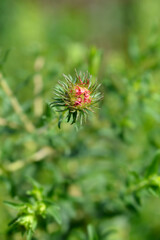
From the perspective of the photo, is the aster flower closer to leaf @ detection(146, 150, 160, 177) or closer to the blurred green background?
the blurred green background

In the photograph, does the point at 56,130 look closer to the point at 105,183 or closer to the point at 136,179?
the point at 136,179

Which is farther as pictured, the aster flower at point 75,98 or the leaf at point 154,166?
the leaf at point 154,166

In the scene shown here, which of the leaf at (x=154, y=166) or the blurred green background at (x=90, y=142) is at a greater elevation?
the blurred green background at (x=90, y=142)

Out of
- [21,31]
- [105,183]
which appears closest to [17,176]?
[105,183]

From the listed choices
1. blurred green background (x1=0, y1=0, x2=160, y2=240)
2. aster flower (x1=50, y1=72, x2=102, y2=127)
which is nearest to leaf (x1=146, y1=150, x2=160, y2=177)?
blurred green background (x1=0, y1=0, x2=160, y2=240)

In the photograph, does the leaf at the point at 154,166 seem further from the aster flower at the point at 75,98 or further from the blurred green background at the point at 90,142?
the aster flower at the point at 75,98

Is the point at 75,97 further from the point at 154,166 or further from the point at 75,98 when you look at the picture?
the point at 154,166

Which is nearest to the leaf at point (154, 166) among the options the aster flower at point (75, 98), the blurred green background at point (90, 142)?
the blurred green background at point (90, 142)

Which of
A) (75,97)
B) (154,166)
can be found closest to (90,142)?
(154,166)
